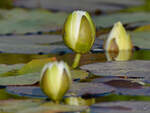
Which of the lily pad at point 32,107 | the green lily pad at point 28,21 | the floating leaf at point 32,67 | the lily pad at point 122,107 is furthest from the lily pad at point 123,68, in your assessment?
the green lily pad at point 28,21

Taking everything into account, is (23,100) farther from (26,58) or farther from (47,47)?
(47,47)

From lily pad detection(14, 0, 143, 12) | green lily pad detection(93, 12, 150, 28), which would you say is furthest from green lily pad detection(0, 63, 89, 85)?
lily pad detection(14, 0, 143, 12)

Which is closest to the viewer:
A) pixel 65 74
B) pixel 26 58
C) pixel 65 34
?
pixel 65 74

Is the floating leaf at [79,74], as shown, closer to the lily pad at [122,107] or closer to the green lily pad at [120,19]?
the lily pad at [122,107]

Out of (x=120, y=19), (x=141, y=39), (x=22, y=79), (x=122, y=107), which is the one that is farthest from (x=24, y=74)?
(x=120, y=19)

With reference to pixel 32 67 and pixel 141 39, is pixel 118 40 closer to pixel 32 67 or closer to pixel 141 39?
pixel 141 39

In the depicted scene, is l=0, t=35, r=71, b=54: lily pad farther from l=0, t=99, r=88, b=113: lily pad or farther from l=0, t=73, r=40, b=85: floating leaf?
l=0, t=99, r=88, b=113: lily pad

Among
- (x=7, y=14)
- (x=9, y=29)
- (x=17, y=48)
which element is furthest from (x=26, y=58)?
(x=7, y=14)
